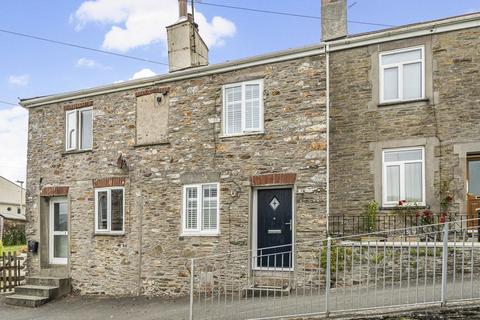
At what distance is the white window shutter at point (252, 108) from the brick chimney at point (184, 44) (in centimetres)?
333

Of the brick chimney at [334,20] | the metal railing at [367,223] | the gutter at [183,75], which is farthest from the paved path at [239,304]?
the brick chimney at [334,20]

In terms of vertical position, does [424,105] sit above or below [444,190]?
above

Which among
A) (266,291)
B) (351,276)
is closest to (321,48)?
(351,276)

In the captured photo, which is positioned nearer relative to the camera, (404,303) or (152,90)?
(404,303)

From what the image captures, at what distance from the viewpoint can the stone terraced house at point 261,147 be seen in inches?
477

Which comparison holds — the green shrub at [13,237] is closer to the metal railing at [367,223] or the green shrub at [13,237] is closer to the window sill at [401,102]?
the metal railing at [367,223]

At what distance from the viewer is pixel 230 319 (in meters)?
9.24

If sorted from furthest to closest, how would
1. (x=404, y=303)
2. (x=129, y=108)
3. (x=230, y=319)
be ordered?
(x=129, y=108) < (x=230, y=319) < (x=404, y=303)

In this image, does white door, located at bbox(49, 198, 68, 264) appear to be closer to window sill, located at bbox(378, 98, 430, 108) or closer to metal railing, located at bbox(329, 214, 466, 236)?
metal railing, located at bbox(329, 214, 466, 236)

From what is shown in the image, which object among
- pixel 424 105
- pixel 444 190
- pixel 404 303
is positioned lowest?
pixel 404 303

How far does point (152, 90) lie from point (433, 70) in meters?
7.25

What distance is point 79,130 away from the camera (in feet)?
53.1

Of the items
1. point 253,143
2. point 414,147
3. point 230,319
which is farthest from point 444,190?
point 230,319

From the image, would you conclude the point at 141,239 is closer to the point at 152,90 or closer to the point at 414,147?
the point at 152,90
